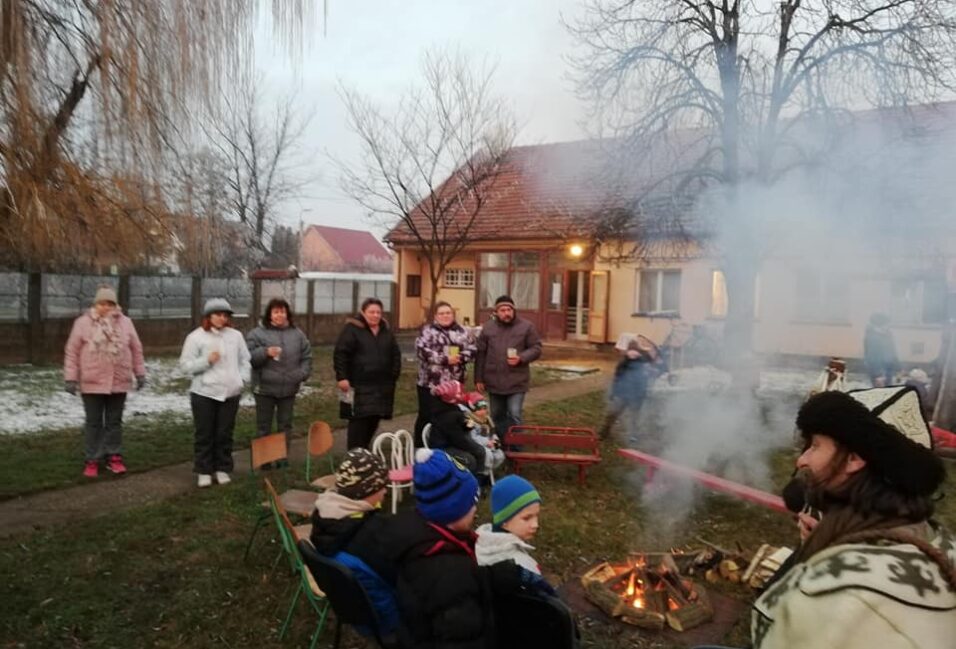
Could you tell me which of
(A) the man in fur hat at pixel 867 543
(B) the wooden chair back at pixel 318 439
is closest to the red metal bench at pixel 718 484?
(B) the wooden chair back at pixel 318 439

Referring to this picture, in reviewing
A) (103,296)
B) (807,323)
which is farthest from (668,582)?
(807,323)

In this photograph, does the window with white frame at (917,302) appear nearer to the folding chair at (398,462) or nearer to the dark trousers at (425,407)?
the dark trousers at (425,407)

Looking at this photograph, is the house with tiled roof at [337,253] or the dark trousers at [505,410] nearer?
the dark trousers at [505,410]

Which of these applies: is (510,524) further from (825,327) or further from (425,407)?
(825,327)

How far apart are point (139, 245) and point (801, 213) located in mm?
6099

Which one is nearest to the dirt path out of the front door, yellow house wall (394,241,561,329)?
the front door

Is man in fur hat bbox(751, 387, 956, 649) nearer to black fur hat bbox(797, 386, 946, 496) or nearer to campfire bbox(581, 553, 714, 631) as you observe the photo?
black fur hat bbox(797, 386, 946, 496)

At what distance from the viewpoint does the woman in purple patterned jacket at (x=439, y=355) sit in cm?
666

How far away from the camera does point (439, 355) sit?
672 centimetres

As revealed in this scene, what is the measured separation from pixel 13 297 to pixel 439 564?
1422 centimetres

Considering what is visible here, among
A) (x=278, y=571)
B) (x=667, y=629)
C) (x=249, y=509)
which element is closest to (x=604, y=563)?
(x=667, y=629)

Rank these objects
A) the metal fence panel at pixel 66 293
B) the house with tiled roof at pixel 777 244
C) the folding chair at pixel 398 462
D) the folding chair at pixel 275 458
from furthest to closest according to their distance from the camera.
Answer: the metal fence panel at pixel 66 293 → the house with tiled roof at pixel 777 244 → the folding chair at pixel 398 462 → the folding chair at pixel 275 458

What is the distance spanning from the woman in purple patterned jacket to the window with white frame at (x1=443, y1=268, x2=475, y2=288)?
15677mm

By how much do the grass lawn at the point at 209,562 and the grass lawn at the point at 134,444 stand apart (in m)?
1.29
